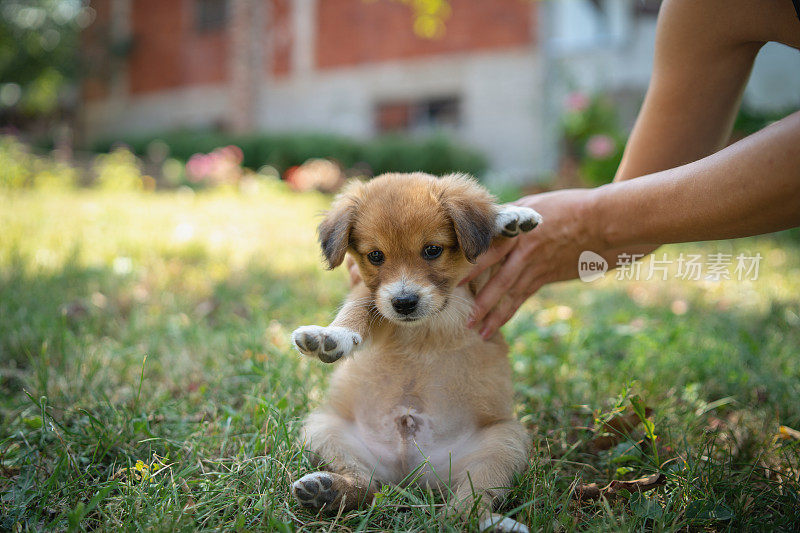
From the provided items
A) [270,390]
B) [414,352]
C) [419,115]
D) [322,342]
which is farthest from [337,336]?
[419,115]

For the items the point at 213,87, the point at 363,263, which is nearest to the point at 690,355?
the point at 363,263

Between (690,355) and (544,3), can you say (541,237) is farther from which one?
(544,3)

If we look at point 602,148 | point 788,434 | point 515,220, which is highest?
point 515,220

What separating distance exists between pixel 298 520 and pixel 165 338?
6.41ft

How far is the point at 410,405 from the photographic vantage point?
83.9 inches

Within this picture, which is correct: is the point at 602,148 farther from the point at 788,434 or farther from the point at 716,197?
the point at 716,197

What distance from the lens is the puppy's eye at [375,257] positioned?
7.32 ft

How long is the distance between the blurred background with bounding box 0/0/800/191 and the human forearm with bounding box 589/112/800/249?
7.54 meters

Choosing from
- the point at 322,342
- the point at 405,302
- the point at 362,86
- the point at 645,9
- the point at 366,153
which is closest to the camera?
the point at 322,342

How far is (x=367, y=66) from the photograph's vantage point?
16.0 meters

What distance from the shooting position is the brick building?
1413cm

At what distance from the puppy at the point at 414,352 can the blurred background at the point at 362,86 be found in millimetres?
7537

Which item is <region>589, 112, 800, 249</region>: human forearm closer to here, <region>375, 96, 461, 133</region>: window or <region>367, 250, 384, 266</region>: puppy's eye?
<region>367, 250, 384, 266</region>: puppy's eye

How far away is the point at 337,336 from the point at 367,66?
602 inches
